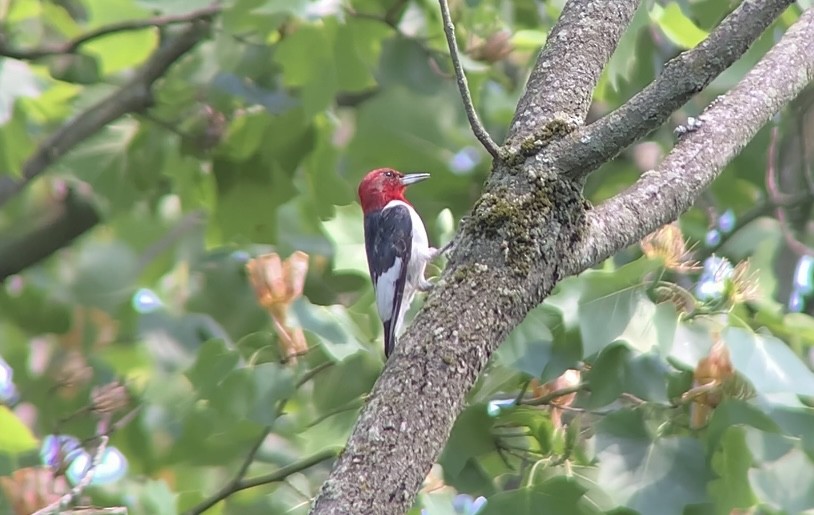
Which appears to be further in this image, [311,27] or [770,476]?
[311,27]

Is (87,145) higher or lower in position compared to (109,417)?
higher

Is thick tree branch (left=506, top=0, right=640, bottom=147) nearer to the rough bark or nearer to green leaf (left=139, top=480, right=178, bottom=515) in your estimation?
the rough bark

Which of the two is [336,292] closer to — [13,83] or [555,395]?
[13,83]

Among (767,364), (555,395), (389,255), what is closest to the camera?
(767,364)

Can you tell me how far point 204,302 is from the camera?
524 cm

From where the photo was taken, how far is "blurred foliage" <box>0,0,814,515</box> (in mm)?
2848

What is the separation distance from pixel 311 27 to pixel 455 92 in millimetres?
970

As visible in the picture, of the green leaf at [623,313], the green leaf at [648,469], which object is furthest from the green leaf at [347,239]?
the green leaf at [648,469]

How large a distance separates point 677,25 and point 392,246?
4.51 ft

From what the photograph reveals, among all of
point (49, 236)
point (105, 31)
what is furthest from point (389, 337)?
point (49, 236)

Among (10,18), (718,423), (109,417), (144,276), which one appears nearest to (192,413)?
(109,417)

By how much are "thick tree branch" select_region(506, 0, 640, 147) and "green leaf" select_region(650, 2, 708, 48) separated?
1446mm

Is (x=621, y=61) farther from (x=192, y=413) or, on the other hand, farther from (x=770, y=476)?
(x=192, y=413)

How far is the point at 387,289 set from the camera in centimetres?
392
